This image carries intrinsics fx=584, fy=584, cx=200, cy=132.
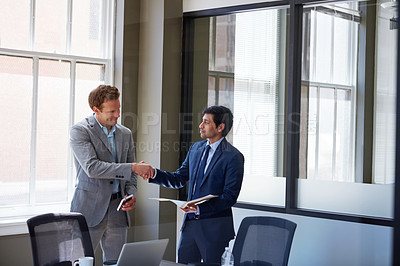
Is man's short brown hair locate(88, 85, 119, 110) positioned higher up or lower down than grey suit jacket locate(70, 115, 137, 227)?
higher up

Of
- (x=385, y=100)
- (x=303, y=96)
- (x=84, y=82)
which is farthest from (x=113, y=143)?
(x=385, y=100)

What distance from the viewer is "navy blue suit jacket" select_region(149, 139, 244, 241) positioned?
4.32 meters

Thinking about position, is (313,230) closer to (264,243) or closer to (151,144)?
(264,243)

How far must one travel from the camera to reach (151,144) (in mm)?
4430

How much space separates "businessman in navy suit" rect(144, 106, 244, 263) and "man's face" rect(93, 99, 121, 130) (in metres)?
0.58

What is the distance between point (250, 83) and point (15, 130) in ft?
5.99

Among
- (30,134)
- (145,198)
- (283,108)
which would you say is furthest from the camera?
(283,108)

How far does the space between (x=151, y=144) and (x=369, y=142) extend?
5.49 ft

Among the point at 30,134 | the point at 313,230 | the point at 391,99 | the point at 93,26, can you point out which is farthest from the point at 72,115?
the point at 391,99

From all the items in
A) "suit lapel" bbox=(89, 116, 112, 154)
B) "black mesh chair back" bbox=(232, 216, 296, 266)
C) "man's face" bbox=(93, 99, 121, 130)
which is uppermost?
"man's face" bbox=(93, 99, 121, 130)

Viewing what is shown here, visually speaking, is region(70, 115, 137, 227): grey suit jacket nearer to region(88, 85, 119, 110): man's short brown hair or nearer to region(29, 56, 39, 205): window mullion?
region(88, 85, 119, 110): man's short brown hair

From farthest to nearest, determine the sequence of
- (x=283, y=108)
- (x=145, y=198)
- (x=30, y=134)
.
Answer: (x=283, y=108)
(x=145, y=198)
(x=30, y=134)

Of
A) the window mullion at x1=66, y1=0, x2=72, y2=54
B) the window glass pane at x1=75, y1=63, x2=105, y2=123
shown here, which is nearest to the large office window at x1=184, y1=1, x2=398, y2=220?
the window glass pane at x1=75, y1=63, x2=105, y2=123

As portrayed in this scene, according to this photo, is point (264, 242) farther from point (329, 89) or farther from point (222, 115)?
point (329, 89)
